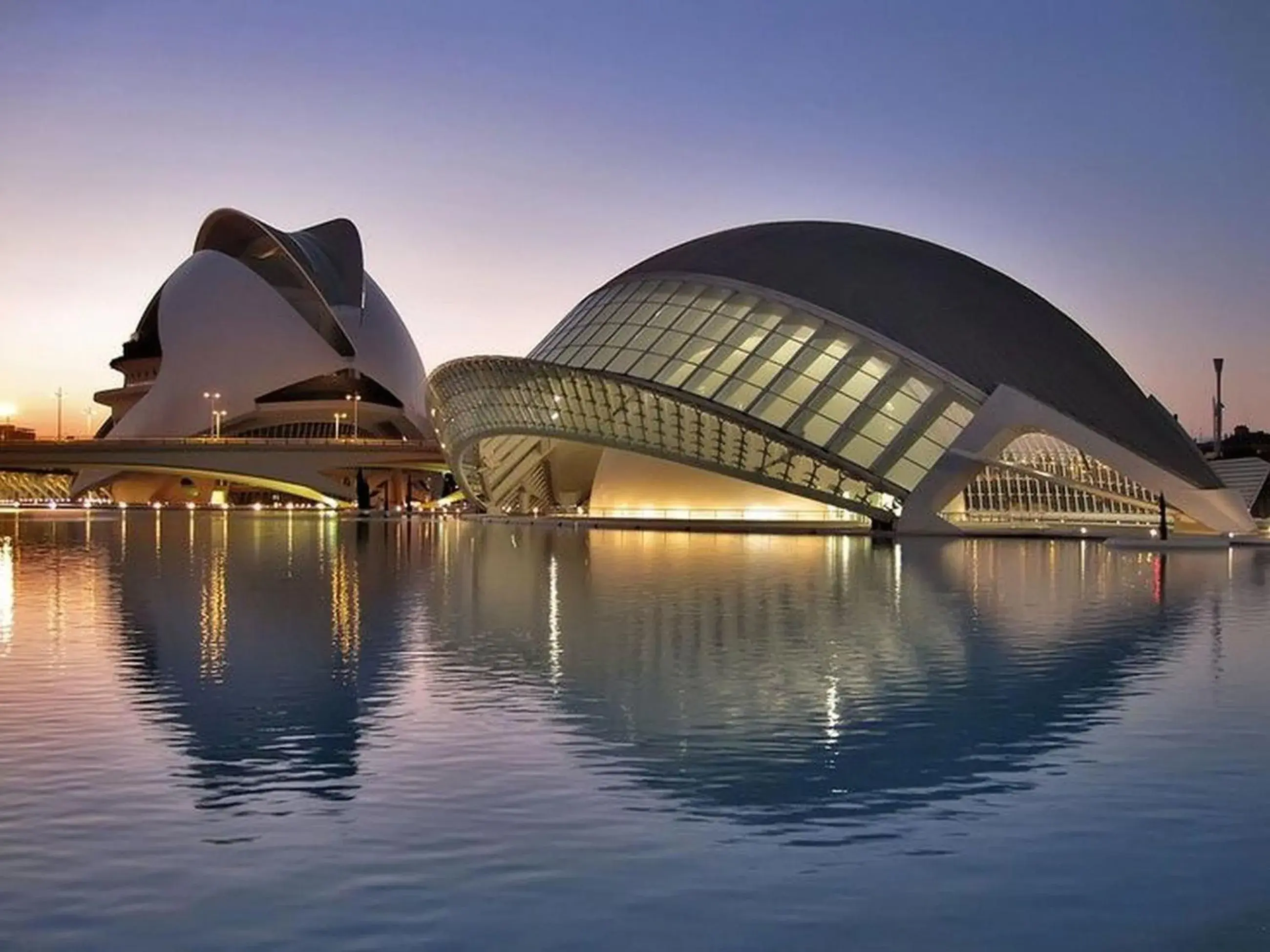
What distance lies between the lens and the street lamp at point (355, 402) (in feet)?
346

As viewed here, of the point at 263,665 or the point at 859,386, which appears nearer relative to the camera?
the point at 263,665

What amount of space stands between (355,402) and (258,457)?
1295 centimetres

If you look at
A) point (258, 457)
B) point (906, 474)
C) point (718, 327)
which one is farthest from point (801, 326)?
point (258, 457)

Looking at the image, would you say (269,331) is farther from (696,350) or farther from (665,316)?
(696,350)

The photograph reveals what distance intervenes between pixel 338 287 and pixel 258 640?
89880 millimetres

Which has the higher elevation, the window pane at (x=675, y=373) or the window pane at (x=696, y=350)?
the window pane at (x=696, y=350)

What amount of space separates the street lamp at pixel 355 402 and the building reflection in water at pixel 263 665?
75560 millimetres

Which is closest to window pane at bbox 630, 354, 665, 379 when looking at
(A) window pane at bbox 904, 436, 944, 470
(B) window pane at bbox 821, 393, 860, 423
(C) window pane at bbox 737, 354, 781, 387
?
(C) window pane at bbox 737, 354, 781, 387

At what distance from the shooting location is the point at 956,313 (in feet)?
157

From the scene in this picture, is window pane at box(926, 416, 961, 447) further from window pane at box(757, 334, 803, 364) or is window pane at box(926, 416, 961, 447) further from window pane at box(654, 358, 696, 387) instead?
window pane at box(654, 358, 696, 387)

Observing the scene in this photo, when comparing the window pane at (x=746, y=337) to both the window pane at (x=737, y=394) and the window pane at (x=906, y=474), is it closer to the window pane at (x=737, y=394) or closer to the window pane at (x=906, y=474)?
the window pane at (x=737, y=394)

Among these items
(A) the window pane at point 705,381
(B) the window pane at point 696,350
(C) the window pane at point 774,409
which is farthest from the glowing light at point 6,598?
(C) the window pane at point 774,409

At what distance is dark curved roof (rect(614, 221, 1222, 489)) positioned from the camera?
4488 cm

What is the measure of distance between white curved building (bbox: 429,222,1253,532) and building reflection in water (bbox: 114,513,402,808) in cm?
1922
